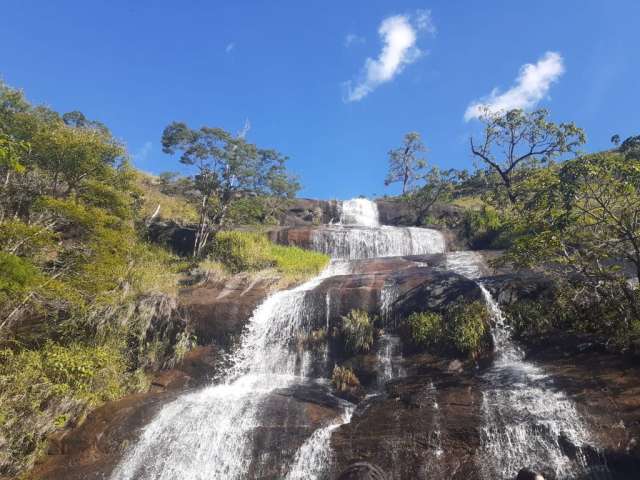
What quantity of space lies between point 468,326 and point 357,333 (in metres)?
3.69

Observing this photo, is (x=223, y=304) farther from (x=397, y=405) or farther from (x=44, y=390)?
Result: (x=397, y=405)

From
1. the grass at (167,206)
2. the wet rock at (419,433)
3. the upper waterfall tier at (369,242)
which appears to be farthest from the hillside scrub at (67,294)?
the upper waterfall tier at (369,242)

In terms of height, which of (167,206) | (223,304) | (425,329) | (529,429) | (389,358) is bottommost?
(529,429)

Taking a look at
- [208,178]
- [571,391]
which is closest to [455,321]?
[571,391]

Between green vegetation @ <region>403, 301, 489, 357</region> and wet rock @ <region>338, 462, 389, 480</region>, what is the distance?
5523 millimetres

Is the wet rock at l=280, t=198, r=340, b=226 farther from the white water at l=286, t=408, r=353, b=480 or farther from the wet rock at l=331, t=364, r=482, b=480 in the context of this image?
the white water at l=286, t=408, r=353, b=480

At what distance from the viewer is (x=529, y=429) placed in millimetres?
8547

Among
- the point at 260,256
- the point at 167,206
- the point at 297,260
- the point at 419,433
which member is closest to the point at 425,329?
the point at 419,433

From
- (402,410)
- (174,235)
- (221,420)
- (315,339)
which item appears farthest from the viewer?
(174,235)

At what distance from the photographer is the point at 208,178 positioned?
24.9 metres

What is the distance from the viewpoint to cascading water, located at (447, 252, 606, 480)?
315 inches

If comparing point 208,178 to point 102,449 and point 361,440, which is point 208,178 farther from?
point 361,440

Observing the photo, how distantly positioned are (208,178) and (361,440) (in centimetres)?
1951

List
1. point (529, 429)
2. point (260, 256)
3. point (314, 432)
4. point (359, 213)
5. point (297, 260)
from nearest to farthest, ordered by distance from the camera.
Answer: point (529, 429) → point (314, 432) → point (260, 256) → point (297, 260) → point (359, 213)
